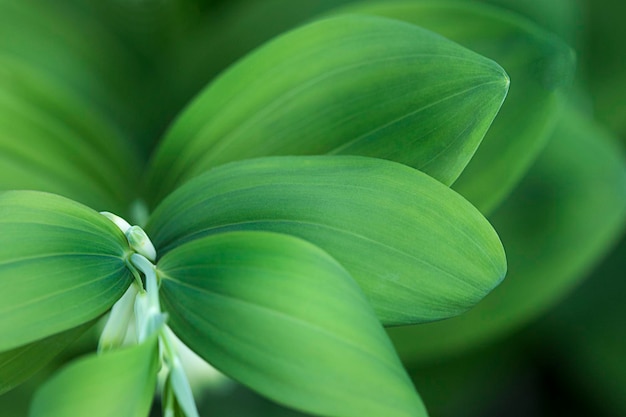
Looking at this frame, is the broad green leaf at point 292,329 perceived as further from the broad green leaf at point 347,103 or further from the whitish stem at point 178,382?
the broad green leaf at point 347,103

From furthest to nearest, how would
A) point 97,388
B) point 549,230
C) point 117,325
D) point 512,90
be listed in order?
1. point 549,230
2. point 512,90
3. point 117,325
4. point 97,388

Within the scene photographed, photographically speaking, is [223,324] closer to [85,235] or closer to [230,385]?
[85,235]

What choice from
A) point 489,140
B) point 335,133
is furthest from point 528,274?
point 335,133

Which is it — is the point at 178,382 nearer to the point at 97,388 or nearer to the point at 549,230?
the point at 97,388

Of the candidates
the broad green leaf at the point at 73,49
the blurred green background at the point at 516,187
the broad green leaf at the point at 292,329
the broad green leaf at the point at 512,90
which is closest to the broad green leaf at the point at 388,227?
the broad green leaf at the point at 292,329

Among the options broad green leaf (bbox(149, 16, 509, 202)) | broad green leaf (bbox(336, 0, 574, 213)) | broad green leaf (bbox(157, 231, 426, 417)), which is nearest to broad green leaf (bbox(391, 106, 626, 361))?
broad green leaf (bbox(336, 0, 574, 213))

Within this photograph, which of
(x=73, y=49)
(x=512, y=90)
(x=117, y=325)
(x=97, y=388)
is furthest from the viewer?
(x=73, y=49)

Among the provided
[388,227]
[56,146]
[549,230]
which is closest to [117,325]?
[388,227]
